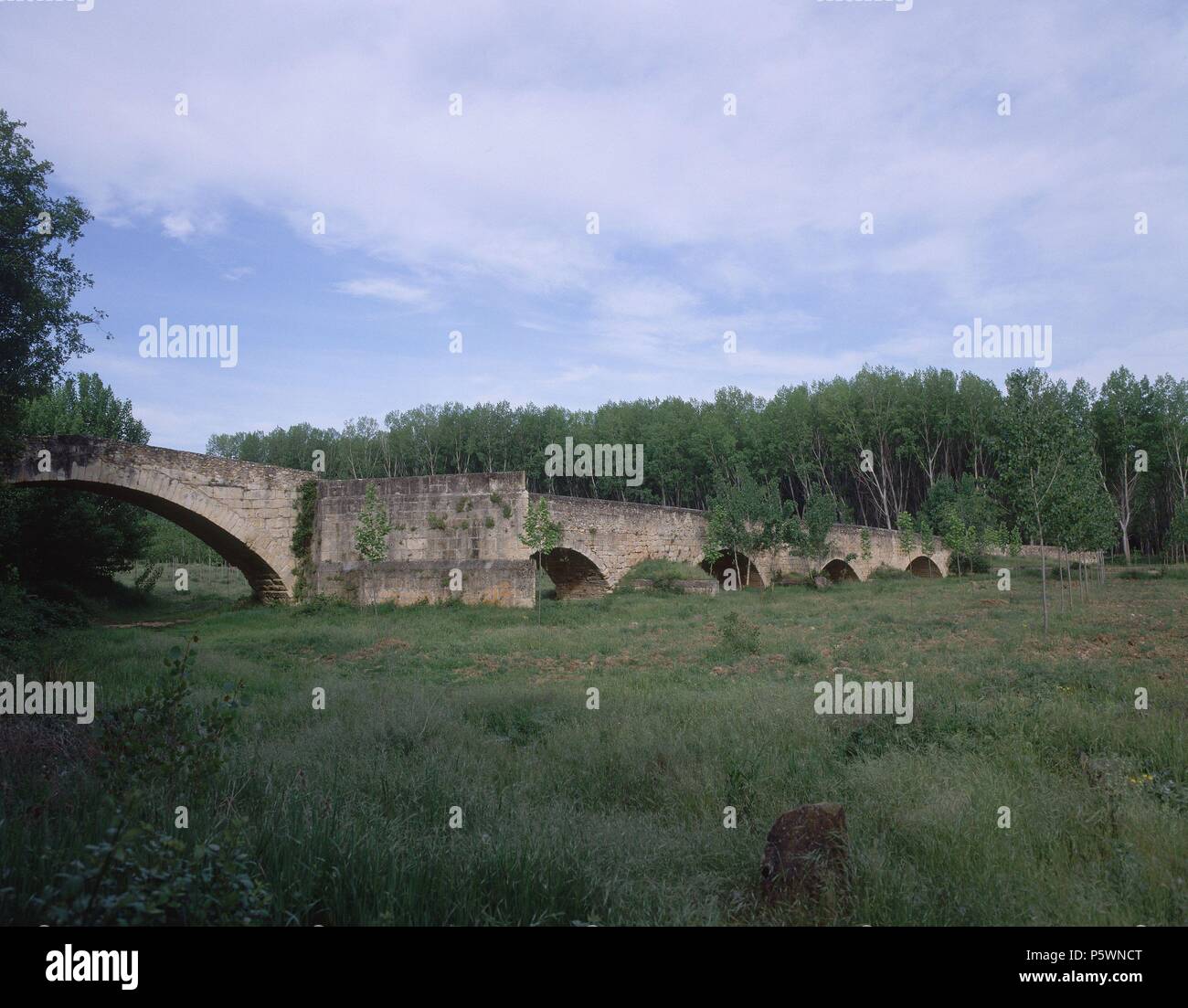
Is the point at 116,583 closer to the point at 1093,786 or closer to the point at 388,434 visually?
the point at 1093,786

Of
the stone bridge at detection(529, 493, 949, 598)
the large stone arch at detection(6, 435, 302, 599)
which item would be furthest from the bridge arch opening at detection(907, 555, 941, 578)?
the large stone arch at detection(6, 435, 302, 599)

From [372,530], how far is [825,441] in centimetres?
4476

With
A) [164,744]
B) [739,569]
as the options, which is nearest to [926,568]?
[739,569]

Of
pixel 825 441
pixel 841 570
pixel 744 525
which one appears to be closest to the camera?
pixel 744 525

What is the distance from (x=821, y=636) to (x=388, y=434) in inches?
2158

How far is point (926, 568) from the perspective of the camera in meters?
45.0

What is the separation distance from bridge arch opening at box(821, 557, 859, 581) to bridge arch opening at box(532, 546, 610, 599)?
14.7 metres

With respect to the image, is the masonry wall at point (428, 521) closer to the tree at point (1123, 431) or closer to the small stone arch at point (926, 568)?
the small stone arch at point (926, 568)

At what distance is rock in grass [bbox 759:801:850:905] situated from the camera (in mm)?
3486

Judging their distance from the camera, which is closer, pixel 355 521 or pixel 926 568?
pixel 355 521

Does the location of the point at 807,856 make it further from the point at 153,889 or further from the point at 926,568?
the point at 926,568
